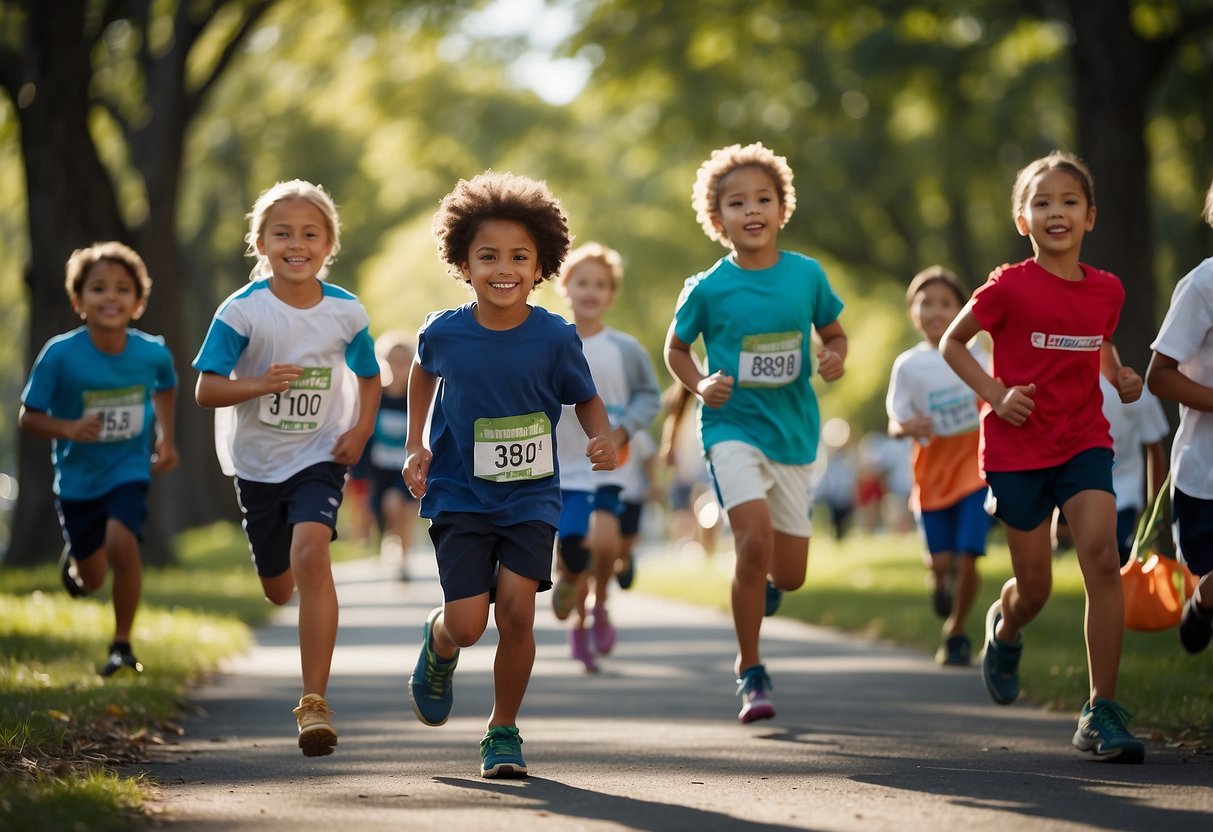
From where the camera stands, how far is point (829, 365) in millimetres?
7957

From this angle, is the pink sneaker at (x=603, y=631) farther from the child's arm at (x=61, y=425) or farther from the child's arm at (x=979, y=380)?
the child's arm at (x=979, y=380)

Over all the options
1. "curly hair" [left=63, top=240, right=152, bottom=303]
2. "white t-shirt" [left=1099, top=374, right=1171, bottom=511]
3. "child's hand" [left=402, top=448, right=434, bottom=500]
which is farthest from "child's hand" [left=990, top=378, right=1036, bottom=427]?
"curly hair" [left=63, top=240, right=152, bottom=303]

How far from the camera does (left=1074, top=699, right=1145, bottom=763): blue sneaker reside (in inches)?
259

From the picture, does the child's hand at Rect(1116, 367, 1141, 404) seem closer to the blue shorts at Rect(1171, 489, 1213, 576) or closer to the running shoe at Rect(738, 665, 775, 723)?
the blue shorts at Rect(1171, 489, 1213, 576)

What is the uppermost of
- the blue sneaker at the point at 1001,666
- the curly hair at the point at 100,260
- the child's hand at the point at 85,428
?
the curly hair at the point at 100,260

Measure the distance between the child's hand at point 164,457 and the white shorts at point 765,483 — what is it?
3007 mm

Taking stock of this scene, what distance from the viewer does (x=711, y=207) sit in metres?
8.68

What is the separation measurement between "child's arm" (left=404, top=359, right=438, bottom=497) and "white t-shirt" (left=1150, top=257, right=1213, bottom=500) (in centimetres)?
262

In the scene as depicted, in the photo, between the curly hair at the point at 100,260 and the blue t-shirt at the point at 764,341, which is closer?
the blue t-shirt at the point at 764,341

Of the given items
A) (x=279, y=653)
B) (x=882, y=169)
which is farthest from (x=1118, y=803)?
(x=882, y=169)

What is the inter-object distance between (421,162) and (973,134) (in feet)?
43.0

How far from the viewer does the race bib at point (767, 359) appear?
828cm

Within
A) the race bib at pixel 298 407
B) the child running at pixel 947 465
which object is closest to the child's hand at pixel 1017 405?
the race bib at pixel 298 407

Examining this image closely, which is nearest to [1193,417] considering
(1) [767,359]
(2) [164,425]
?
(1) [767,359]
